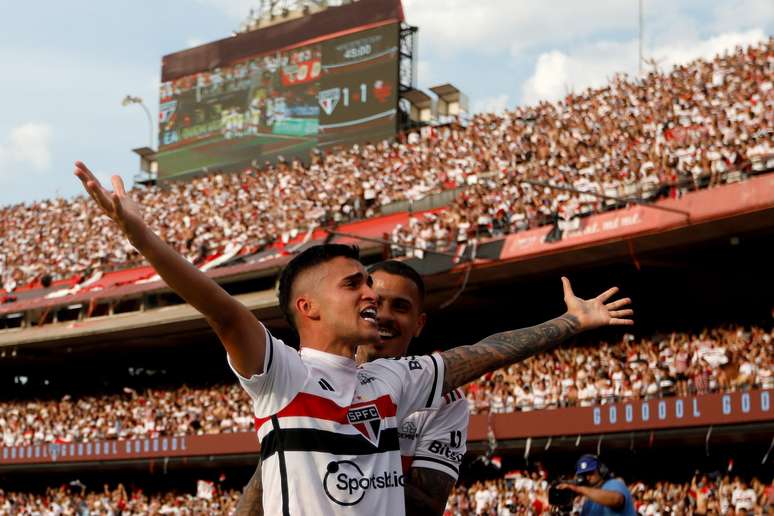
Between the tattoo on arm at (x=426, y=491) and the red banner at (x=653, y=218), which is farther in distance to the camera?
the red banner at (x=653, y=218)

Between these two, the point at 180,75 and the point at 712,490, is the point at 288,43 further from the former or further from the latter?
the point at 712,490

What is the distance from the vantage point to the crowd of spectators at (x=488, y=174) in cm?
2478

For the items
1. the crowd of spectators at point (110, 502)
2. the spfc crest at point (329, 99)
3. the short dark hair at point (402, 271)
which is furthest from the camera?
the spfc crest at point (329, 99)

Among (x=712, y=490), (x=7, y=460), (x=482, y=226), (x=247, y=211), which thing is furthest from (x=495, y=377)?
(x=7, y=460)

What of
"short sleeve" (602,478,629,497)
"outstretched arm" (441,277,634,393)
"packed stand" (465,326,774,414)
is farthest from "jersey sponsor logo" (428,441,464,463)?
"packed stand" (465,326,774,414)

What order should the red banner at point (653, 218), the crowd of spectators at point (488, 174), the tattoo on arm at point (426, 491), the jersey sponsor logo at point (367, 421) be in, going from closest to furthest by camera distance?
1. the jersey sponsor logo at point (367, 421)
2. the tattoo on arm at point (426, 491)
3. the red banner at point (653, 218)
4. the crowd of spectators at point (488, 174)

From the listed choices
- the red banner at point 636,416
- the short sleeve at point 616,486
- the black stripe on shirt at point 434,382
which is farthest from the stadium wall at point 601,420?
the black stripe on shirt at point 434,382

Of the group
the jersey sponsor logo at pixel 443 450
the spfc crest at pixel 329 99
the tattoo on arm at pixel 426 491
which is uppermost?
the spfc crest at pixel 329 99

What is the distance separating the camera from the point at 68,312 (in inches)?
1613

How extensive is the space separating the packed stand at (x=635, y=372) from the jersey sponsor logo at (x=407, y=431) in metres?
18.7

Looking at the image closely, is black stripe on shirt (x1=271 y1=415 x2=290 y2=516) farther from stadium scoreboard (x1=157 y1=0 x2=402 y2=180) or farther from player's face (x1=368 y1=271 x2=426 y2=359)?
stadium scoreboard (x1=157 y1=0 x2=402 y2=180)

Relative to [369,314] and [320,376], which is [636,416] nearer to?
[369,314]

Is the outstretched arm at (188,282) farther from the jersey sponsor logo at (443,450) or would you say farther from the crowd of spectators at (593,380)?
the crowd of spectators at (593,380)

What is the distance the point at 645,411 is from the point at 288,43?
1116 inches
